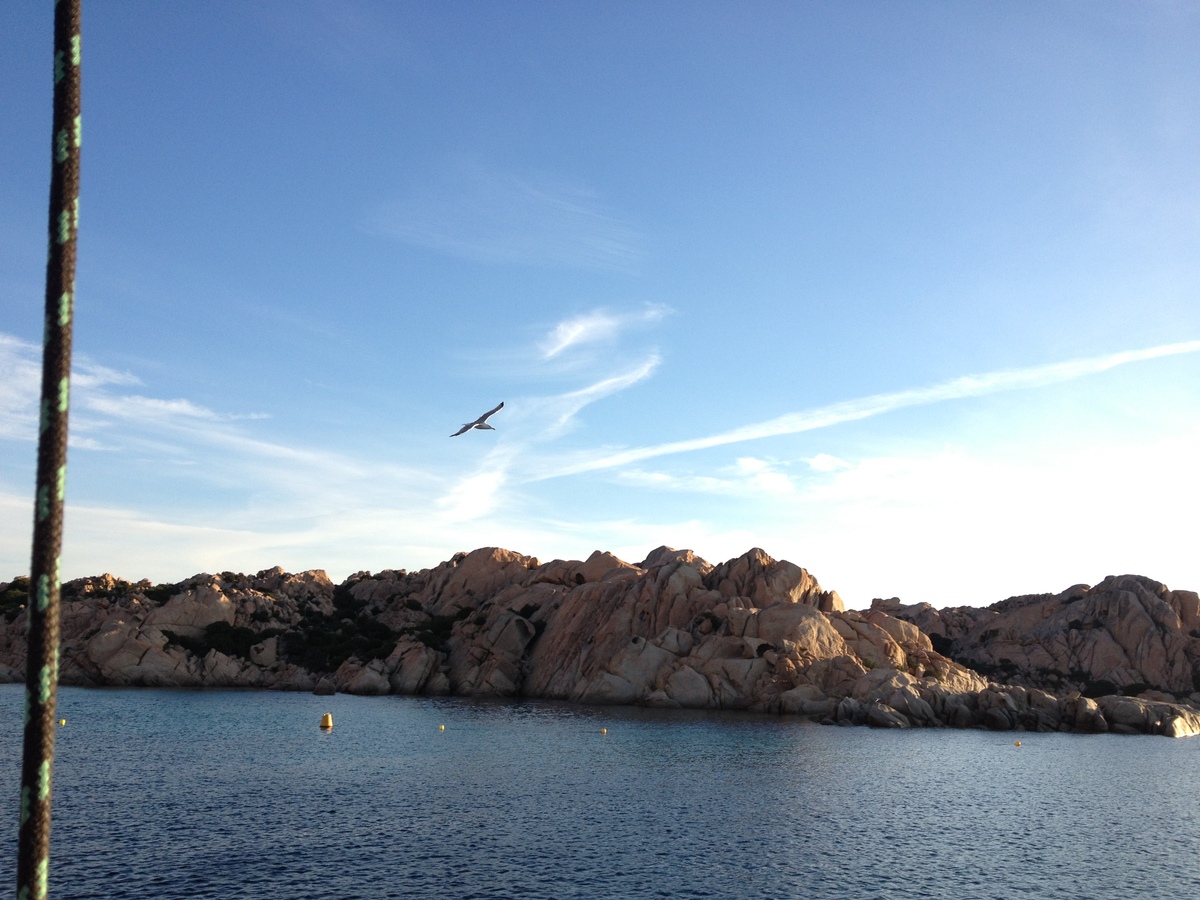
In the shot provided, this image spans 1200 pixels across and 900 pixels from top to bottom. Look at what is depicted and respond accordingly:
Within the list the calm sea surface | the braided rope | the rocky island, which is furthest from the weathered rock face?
the braided rope

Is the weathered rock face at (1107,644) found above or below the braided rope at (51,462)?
below

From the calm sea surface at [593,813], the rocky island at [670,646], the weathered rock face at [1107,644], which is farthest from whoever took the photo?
the weathered rock face at [1107,644]

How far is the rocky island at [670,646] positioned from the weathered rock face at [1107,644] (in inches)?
12.8

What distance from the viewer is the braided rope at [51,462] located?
9656mm

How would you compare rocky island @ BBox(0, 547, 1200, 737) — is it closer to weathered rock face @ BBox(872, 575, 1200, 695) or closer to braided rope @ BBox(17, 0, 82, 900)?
weathered rock face @ BBox(872, 575, 1200, 695)

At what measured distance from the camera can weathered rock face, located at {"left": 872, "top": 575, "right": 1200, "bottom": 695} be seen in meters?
163

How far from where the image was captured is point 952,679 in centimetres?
13938

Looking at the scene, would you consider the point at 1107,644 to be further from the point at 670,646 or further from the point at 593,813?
the point at 593,813

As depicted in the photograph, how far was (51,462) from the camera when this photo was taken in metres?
9.88

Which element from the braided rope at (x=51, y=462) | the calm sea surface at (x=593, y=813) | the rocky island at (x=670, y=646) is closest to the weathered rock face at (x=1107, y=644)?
the rocky island at (x=670, y=646)

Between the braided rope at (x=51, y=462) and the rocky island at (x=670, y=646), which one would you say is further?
the rocky island at (x=670, y=646)

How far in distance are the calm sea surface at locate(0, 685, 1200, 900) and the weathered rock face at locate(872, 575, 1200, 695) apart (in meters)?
63.5

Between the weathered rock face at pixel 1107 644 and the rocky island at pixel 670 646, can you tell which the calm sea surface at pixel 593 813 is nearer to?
the rocky island at pixel 670 646

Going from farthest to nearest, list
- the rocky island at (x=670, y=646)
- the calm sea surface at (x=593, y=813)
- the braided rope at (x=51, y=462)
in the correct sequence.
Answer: the rocky island at (x=670, y=646) → the calm sea surface at (x=593, y=813) → the braided rope at (x=51, y=462)
